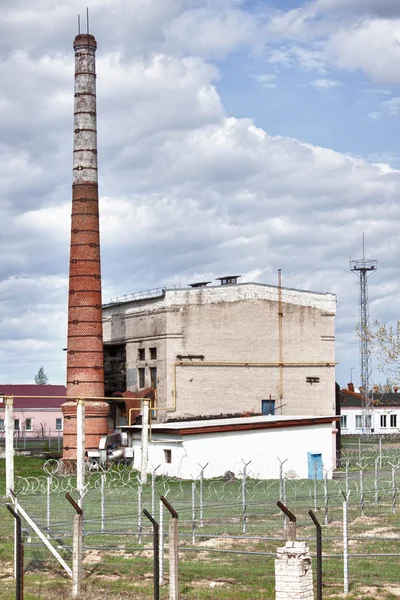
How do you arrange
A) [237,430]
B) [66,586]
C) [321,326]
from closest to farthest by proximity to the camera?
1. [66,586]
2. [237,430]
3. [321,326]

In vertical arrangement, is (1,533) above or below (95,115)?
below

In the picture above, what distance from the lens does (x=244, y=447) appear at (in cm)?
4053

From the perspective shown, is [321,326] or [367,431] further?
[367,431]

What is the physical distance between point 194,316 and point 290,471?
10485 mm

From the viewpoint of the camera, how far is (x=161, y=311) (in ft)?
157

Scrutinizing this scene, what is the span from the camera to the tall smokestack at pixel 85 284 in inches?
1725

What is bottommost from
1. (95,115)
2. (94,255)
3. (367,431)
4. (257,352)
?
(367,431)

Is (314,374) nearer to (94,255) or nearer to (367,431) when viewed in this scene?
(94,255)

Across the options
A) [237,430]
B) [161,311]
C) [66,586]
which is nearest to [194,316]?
[161,311]

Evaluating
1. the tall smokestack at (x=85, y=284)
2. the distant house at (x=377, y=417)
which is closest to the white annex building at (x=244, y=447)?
the tall smokestack at (x=85, y=284)

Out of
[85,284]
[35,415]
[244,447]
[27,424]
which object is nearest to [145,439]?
[244,447]

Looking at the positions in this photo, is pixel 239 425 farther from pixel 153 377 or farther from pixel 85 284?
pixel 85 284

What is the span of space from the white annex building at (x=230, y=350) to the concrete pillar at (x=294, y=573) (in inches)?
1326

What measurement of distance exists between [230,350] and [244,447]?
8.81 meters
